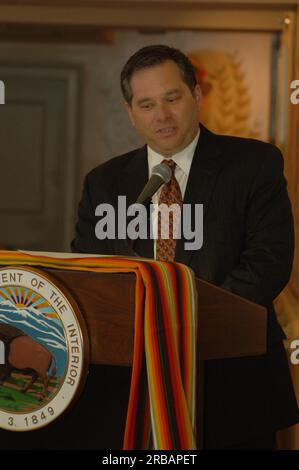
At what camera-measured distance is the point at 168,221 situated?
1.90m

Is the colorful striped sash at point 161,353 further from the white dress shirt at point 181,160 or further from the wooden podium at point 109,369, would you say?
the white dress shirt at point 181,160

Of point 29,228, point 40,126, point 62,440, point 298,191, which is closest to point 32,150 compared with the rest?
point 40,126

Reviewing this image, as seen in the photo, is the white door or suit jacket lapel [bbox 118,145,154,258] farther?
the white door

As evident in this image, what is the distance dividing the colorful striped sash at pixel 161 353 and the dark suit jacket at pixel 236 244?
267mm

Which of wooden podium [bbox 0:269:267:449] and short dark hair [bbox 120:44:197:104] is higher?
short dark hair [bbox 120:44:197:104]

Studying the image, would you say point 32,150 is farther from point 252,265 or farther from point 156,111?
point 252,265

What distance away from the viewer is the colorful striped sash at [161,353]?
54.4 inches

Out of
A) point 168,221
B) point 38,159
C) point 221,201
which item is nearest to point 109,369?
point 168,221

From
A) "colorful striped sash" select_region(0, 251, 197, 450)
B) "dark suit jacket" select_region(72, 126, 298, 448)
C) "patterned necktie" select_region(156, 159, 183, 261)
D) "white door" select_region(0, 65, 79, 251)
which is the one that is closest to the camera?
"colorful striped sash" select_region(0, 251, 197, 450)

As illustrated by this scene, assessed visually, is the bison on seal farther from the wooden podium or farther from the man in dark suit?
the man in dark suit

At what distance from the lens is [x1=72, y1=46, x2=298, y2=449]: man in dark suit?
5.98ft

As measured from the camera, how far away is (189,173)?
202cm

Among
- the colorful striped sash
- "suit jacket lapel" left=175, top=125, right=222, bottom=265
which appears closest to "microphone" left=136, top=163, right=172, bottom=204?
the colorful striped sash

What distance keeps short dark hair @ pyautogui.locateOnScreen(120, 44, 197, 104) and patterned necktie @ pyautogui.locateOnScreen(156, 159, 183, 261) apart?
0.90 feet
